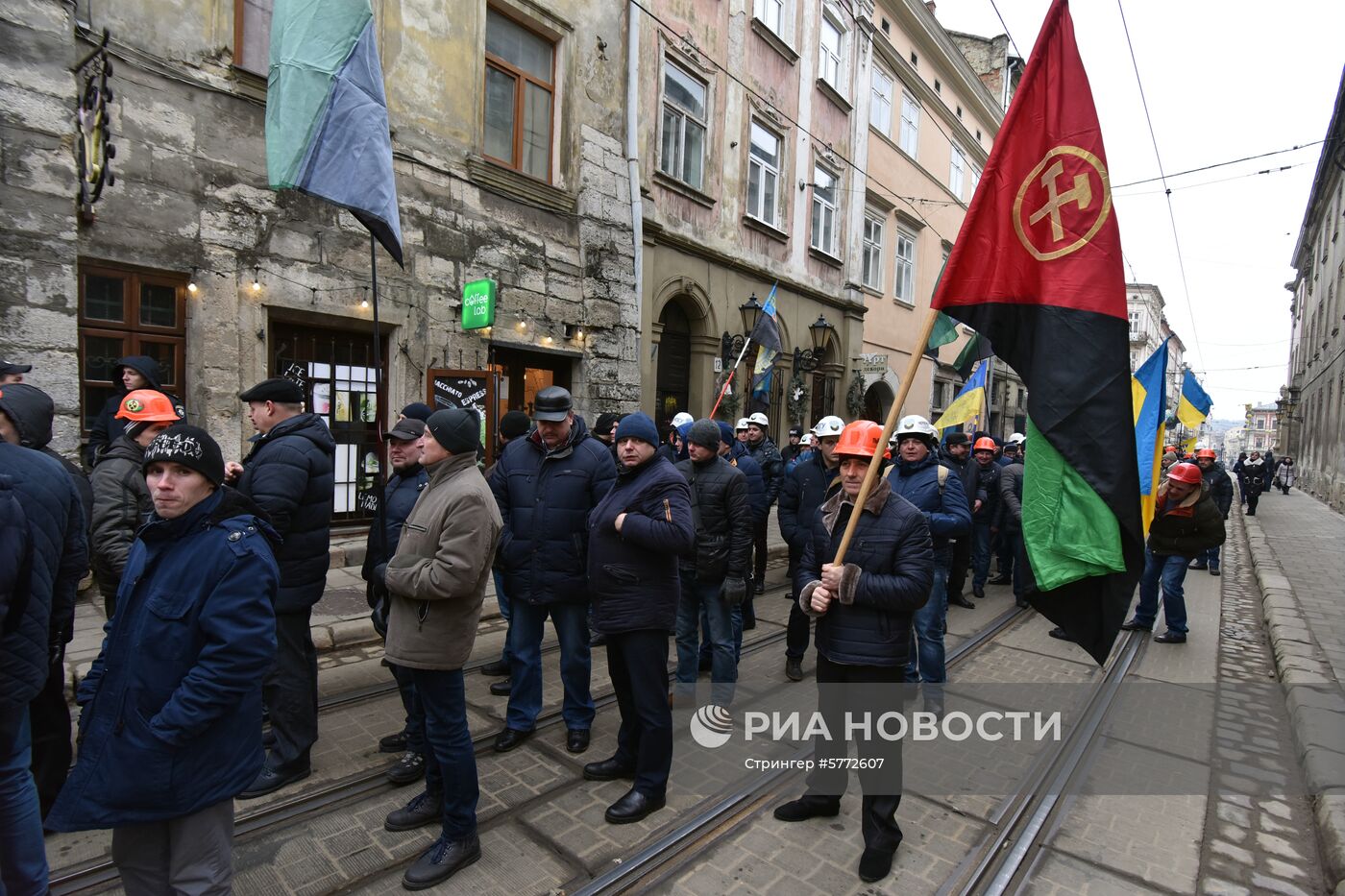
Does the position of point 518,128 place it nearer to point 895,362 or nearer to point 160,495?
point 160,495

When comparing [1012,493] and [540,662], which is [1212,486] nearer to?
[1012,493]

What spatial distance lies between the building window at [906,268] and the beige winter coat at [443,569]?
2045 centimetres

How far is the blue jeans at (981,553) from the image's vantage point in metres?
9.00

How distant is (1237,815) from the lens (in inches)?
152

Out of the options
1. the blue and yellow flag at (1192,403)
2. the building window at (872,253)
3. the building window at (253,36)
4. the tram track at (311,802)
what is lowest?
the tram track at (311,802)

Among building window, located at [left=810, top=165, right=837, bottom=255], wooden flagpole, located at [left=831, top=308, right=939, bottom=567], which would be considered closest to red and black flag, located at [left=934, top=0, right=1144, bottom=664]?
wooden flagpole, located at [left=831, top=308, right=939, bottom=567]

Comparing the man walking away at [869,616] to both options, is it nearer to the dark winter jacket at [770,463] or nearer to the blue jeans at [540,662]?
the blue jeans at [540,662]

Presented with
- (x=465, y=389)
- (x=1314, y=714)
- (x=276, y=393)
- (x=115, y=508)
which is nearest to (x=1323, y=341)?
(x=1314, y=714)

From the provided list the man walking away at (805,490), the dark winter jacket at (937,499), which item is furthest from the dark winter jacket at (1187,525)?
the man walking away at (805,490)

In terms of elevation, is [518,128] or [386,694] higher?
[518,128]

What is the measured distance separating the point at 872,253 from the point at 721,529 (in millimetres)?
17500

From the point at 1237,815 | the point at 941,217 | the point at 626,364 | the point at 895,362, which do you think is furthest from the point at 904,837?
the point at 941,217

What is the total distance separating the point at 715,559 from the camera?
482 cm

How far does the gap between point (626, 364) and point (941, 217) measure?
17041 millimetres
